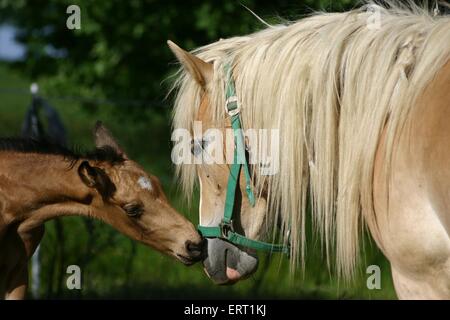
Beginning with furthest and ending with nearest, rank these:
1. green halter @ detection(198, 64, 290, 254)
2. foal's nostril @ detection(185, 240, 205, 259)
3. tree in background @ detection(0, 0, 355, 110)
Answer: tree in background @ detection(0, 0, 355, 110) < foal's nostril @ detection(185, 240, 205, 259) < green halter @ detection(198, 64, 290, 254)

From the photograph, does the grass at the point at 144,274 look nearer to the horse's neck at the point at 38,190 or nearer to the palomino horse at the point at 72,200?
the palomino horse at the point at 72,200

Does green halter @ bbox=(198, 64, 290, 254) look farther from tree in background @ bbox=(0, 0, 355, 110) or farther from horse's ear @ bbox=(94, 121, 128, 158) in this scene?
tree in background @ bbox=(0, 0, 355, 110)

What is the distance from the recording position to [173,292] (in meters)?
6.42

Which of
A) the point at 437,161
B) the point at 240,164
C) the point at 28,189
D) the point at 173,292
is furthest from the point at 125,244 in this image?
the point at 437,161

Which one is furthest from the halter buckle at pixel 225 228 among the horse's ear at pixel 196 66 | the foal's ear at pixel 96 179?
the foal's ear at pixel 96 179

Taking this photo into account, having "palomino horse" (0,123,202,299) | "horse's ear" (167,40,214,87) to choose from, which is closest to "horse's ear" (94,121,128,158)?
"palomino horse" (0,123,202,299)

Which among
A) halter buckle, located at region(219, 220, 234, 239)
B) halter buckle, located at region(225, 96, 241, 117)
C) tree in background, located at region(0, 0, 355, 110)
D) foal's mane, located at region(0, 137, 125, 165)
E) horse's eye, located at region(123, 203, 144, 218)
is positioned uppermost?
tree in background, located at region(0, 0, 355, 110)

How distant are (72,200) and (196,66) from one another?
1034mm

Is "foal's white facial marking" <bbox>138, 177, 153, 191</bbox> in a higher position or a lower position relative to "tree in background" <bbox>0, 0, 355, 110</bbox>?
lower

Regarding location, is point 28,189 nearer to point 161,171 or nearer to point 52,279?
point 52,279

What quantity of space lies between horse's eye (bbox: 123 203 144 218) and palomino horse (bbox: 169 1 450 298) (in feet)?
1.24

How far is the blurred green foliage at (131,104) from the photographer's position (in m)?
6.26

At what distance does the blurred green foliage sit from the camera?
626 cm

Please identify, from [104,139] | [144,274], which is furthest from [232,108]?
[144,274]
